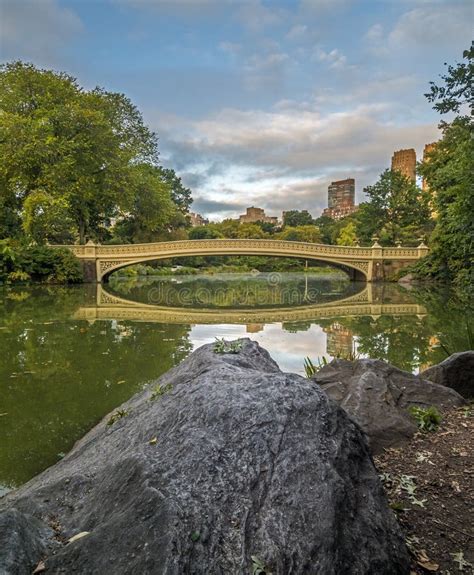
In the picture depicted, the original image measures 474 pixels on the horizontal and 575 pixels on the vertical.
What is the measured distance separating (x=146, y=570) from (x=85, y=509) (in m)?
0.46

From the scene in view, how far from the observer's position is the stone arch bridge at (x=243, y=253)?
21.8 m

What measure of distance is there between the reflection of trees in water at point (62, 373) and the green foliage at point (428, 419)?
2503mm

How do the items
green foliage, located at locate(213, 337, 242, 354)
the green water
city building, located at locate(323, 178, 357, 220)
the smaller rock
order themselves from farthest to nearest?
city building, located at locate(323, 178, 357, 220) → the green water → green foliage, located at locate(213, 337, 242, 354) → the smaller rock

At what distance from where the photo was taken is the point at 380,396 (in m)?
3.15

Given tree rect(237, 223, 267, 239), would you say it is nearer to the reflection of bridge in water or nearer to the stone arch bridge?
the stone arch bridge

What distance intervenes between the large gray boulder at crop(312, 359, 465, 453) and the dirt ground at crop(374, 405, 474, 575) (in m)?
0.13

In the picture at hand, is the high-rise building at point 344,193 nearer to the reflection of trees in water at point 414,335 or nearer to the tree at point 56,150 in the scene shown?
the tree at point 56,150

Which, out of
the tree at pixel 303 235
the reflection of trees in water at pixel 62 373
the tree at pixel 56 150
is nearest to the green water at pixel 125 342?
the reflection of trees in water at pixel 62 373

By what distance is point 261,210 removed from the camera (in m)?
105

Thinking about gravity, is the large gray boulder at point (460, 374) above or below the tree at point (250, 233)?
below

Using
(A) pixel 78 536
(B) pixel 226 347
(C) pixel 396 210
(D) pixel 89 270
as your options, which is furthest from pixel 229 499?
(C) pixel 396 210

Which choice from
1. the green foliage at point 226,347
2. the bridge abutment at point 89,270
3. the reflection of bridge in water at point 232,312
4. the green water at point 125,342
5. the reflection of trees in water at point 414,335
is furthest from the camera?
the bridge abutment at point 89,270

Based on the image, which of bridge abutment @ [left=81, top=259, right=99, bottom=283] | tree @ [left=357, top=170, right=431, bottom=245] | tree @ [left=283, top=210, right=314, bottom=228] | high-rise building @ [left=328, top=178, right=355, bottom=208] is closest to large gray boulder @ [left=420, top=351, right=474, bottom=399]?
bridge abutment @ [left=81, top=259, right=99, bottom=283]

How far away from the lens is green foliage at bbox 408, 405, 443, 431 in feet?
9.90
